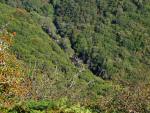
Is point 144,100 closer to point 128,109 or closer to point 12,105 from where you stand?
point 128,109

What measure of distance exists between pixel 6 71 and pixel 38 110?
13.0 ft

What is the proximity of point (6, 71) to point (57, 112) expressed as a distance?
375 cm

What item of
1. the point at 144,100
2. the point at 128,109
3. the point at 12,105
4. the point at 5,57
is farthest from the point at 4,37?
the point at 144,100

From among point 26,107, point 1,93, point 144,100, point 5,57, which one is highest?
point 5,57

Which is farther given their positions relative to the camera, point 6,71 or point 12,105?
point 12,105

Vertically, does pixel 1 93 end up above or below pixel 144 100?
above

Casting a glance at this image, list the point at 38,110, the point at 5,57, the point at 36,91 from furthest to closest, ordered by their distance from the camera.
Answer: the point at 36,91 < the point at 38,110 < the point at 5,57

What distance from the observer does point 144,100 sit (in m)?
74.7

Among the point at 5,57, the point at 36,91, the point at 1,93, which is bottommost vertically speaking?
the point at 36,91

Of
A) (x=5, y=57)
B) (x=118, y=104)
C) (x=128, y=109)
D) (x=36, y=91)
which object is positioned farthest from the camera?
(x=36, y=91)

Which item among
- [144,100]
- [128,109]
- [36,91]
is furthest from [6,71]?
[36,91]

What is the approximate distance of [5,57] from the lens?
2795cm

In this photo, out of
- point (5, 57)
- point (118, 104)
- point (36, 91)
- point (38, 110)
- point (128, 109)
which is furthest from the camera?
point (36, 91)

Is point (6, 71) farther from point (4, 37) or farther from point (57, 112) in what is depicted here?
point (57, 112)
